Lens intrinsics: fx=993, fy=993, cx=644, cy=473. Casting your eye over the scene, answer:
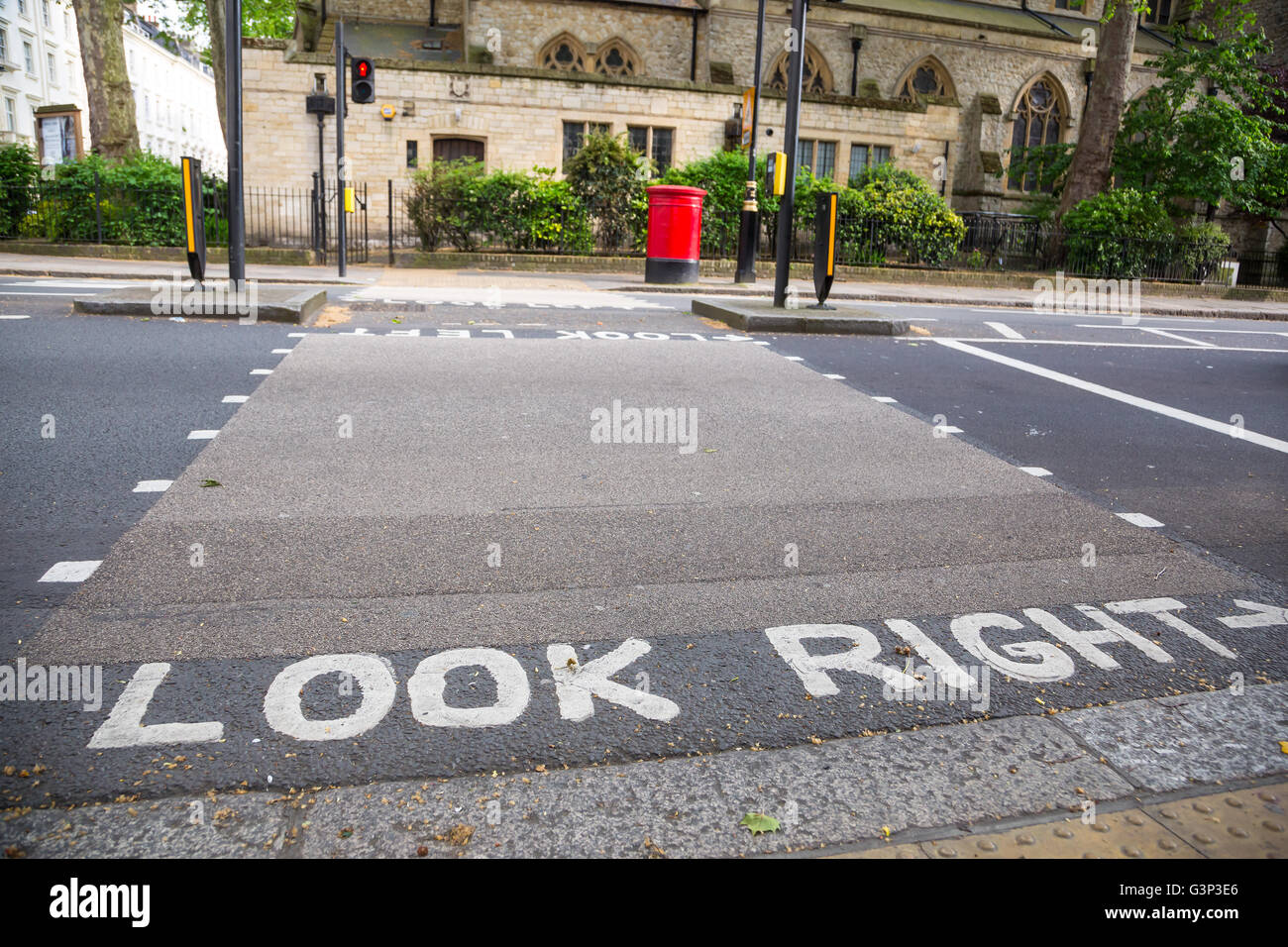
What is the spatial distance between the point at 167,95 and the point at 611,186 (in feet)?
219

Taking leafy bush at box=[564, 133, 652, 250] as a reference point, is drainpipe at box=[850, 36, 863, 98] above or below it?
above

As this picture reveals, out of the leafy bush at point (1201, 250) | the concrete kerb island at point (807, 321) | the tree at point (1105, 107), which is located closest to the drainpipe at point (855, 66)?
the tree at point (1105, 107)

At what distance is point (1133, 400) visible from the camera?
8758mm

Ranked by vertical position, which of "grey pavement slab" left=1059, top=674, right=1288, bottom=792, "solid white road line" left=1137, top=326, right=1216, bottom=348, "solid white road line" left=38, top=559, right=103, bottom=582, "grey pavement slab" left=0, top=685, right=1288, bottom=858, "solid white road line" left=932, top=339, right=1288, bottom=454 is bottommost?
"grey pavement slab" left=0, top=685, right=1288, bottom=858

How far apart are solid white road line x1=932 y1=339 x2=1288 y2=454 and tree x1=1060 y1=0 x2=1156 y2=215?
1670 centimetres

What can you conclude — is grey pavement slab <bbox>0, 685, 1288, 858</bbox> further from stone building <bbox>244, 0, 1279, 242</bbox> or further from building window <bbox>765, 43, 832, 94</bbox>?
building window <bbox>765, 43, 832, 94</bbox>

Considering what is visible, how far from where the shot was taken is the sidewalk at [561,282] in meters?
16.7

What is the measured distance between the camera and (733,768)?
110 inches

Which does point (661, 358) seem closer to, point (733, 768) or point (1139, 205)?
point (733, 768)

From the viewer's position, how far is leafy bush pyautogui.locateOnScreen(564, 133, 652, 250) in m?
21.7

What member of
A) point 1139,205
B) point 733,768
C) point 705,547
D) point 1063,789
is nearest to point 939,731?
point 1063,789

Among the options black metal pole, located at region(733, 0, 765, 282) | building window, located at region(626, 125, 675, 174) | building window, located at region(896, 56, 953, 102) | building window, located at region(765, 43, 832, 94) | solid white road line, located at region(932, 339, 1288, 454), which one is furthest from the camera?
building window, located at region(896, 56, 953, 102)

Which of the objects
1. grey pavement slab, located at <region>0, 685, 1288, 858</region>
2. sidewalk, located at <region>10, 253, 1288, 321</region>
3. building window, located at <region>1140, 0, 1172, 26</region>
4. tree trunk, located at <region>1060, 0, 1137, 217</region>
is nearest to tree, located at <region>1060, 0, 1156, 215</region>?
tree trunk, located at <region>1060, 0, 1137, 217</region>
